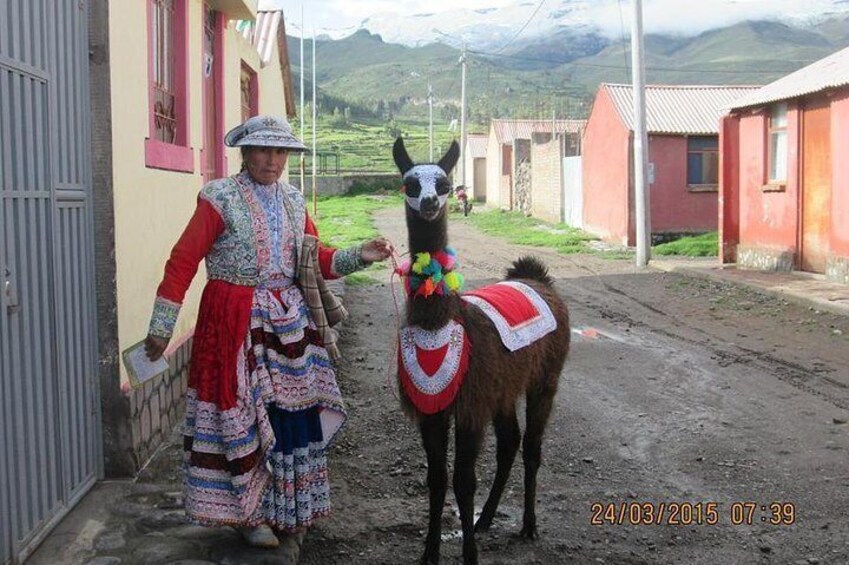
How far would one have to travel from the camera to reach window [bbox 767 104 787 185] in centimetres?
Answer: 1691

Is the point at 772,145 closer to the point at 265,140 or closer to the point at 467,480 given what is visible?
the point at 467,480

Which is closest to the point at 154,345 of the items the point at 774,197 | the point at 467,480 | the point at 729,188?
the point at 467,480

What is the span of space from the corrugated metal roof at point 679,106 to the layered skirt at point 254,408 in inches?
777

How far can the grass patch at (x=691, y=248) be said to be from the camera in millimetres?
21297

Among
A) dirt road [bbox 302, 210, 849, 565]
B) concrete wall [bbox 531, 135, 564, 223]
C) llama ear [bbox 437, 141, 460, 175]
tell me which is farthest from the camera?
concrete wall [bbox 531, 135, 564, 223]

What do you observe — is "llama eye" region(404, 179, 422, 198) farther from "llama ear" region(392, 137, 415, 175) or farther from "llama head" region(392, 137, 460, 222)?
"llama ear" region(392, 137, 415, 175)

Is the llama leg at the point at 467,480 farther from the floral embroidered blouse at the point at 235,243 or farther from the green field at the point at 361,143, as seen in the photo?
the green field at the point at 361,143

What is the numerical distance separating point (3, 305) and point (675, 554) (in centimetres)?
331

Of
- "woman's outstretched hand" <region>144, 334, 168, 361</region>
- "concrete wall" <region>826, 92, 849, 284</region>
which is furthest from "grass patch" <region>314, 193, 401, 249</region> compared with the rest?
"woman's outstretched hand" <region>144, 334, 168, 361</region>

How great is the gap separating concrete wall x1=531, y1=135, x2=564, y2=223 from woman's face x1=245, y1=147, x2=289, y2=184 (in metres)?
26.7

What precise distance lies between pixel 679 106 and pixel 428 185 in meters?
21.9

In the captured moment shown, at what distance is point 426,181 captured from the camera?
14.4 ft

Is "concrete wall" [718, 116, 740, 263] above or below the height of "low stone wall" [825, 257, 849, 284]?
above

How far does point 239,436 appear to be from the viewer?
13.6ft
